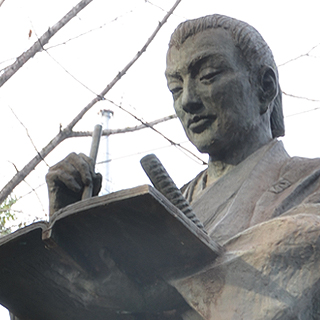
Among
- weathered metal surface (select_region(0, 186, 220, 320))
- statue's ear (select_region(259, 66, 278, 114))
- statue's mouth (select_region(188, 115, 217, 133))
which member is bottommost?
weathered metal surface (select_region(0, 186, 220, 320))

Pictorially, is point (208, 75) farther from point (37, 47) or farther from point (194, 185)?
point (37, 47)

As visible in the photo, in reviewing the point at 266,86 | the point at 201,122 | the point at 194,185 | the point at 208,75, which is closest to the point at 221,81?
the point at 208,75

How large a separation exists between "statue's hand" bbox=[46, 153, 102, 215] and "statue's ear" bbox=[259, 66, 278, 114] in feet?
3.43

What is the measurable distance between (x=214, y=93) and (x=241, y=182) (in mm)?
437

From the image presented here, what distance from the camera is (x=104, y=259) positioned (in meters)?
2.49

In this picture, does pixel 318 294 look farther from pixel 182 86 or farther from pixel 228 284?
pixel 182 86

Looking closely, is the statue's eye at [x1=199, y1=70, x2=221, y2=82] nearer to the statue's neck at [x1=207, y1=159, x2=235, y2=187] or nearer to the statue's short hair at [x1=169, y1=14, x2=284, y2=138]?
the statue's short hair at [x1=169, y1=14, x2=284, y2=138]

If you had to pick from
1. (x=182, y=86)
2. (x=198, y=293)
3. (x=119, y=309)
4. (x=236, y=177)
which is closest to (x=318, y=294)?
(x=198, y=293)

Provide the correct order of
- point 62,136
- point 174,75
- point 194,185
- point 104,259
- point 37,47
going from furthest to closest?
point 62,136, point 37,47, point 194,185, point 174,75, point 104,259

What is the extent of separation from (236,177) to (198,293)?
1128mm

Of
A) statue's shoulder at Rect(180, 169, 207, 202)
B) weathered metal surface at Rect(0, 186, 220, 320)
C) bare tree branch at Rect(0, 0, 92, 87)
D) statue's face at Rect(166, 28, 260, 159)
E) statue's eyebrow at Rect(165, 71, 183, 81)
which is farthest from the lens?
bare tree branch at Rect(0, 0, 92, 87)

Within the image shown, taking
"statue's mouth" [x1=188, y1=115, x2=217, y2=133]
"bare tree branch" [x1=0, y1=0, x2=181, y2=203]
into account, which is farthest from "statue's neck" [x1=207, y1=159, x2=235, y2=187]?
"bare tree branch" [x1=0, y1=0, x2=181, y2=203]

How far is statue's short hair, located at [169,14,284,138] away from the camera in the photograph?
361cm

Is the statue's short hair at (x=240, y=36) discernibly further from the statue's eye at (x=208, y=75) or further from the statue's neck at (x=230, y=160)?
the statue's neck at (x=230, y=160)
